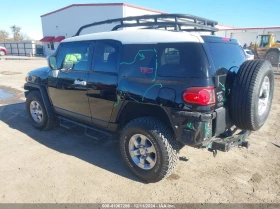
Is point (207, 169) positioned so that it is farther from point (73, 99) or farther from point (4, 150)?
point (4, 150)

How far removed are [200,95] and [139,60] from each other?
3.18 feet

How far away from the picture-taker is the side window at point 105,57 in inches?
128

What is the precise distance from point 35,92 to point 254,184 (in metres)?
4.47

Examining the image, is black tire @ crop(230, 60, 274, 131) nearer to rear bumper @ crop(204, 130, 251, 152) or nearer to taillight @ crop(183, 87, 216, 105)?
rear bumper @ crop(204, 130, 251, 152)

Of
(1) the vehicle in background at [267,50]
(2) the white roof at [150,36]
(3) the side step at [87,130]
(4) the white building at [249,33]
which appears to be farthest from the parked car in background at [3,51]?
(2) the white roof at [150,36]

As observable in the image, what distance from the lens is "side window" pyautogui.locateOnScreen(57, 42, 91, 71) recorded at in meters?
3.68

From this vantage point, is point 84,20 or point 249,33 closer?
point 84,20

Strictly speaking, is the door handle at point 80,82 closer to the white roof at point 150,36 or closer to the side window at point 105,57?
the side window at point 105,57

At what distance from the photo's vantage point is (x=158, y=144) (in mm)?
2850

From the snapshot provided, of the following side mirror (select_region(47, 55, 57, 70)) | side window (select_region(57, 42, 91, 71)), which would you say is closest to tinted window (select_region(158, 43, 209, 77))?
side window (select_region(57, 42, 91, 71))

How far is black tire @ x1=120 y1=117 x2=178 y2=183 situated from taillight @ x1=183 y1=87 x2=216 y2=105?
1.92ft

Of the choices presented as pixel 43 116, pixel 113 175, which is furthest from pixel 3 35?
pixel 113 175

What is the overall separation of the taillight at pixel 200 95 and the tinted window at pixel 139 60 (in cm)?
54

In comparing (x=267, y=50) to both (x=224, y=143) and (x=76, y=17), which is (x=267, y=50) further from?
(x=76, y=17)
